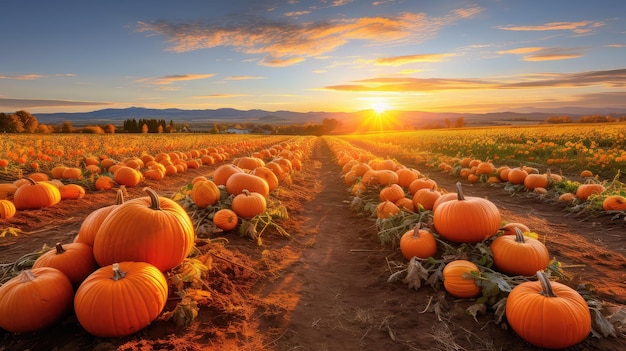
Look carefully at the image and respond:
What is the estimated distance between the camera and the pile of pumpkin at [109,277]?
112 inches

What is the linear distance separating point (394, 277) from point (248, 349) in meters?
2.18

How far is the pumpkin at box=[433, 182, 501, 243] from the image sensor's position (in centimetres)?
454

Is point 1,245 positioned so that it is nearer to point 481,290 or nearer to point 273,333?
point 273,333

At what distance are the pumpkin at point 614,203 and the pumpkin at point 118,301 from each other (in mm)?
8652

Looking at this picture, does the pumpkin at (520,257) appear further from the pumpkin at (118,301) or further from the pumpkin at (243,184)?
the pumpkin at (243,184)

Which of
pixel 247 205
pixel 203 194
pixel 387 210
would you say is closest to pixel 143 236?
pixel 247 205

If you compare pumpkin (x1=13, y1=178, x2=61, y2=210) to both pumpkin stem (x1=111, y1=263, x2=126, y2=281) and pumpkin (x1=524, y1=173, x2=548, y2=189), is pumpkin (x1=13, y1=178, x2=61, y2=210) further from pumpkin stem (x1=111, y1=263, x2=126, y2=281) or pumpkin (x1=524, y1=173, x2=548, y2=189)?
pumpkin (x1=524, y1=173, x2=548, y2=189)

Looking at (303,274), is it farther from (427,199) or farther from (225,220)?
(427,199)

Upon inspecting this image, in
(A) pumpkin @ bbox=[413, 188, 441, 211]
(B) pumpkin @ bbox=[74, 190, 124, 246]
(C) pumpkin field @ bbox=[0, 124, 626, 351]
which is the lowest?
(C) pumpkin field @ bbox=[0, 124, 626, 351]

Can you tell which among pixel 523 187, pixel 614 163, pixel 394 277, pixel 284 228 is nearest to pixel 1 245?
pixel 284 228

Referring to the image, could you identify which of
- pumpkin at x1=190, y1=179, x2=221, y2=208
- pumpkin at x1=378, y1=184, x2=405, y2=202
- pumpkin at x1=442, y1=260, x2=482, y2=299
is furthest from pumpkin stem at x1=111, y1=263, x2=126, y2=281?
pumpkin at x1=378, y1=184, x2=405, y2=202

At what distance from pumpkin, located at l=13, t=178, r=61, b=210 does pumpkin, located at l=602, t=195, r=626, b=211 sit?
1193cm

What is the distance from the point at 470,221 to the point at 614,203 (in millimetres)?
5053

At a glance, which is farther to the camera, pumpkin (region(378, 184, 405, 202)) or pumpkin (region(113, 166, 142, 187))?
pumpkin (region(113, 166, 142, 187))
